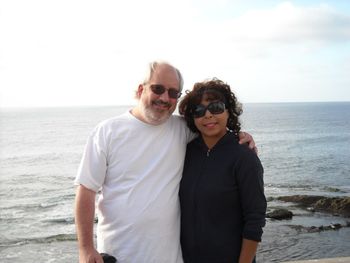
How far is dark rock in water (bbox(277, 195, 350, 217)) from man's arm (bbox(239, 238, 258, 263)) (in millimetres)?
23611

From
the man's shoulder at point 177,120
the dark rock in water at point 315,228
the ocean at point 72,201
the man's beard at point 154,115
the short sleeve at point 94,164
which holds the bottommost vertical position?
the ocean at point 72,201

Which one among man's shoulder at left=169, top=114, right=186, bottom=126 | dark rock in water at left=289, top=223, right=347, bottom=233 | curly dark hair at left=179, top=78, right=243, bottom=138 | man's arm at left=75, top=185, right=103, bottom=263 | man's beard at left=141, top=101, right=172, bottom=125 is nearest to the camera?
man's arm at left=75, top=185, right=103, bottom=263

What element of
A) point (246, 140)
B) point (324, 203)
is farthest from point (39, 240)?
point (246, 140)

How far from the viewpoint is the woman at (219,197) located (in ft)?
11.9

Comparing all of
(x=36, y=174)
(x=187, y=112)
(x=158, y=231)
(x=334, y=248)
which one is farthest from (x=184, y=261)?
(x=36, y=174)

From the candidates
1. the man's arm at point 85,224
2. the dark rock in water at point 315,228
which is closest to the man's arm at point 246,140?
the man's arm at point 85,224

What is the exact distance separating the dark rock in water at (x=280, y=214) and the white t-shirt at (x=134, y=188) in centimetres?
2199

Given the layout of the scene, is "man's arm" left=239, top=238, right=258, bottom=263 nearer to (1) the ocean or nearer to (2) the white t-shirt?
(2) the white t-shirt

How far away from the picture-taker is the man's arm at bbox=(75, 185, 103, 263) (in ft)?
11.4

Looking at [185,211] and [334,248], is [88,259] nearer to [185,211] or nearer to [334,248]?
[185,211]

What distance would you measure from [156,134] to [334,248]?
18117mm

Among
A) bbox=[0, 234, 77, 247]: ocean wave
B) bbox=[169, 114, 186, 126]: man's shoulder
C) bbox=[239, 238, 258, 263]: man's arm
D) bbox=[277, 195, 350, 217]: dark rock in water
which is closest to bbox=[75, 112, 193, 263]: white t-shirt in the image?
bbox=[169, 114, 186, 126]: man's shoulder

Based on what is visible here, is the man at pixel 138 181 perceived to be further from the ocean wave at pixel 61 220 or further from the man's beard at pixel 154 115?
the ocean wave at pixel 61 220

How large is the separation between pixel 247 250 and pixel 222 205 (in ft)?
1.43
